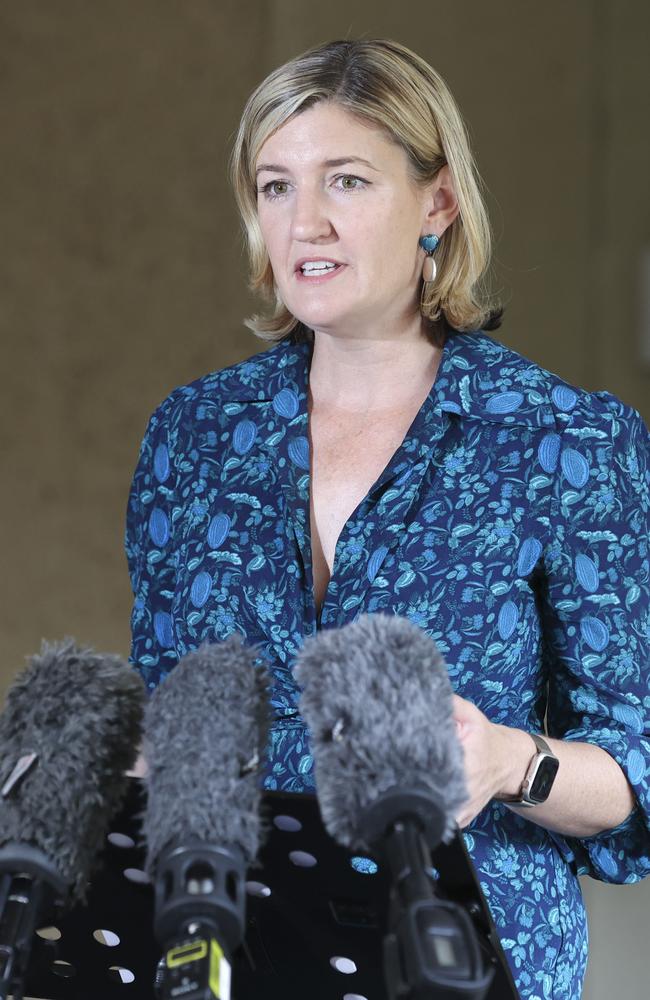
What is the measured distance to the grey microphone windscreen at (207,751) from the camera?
879 mm

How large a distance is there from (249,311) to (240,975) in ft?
9.48

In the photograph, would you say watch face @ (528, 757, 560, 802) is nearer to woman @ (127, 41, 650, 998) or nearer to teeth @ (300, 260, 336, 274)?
woman @ (127, 41, 650, 998)

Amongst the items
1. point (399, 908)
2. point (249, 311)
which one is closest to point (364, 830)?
point (399, 908)

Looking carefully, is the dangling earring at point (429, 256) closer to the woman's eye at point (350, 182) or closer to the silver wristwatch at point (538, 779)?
the woman's eye at point (350, 182)

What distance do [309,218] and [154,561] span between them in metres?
0.50

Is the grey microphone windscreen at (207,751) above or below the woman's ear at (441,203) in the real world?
below

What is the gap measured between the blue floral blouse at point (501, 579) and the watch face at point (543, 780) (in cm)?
16

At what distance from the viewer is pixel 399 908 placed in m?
0.81

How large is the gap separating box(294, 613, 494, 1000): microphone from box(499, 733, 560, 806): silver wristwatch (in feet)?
1.60

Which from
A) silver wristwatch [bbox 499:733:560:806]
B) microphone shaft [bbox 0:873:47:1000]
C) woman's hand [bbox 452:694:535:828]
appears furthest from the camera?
silver wristwatch [bbox 499:733:560:806]

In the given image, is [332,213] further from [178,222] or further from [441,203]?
[178,222]

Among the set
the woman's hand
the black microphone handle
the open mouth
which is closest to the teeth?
the open mouth

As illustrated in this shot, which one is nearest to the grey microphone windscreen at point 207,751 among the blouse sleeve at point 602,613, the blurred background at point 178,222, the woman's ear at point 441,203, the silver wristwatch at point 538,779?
the silver wristwatch at point 538,779

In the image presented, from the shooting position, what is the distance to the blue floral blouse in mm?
1564
